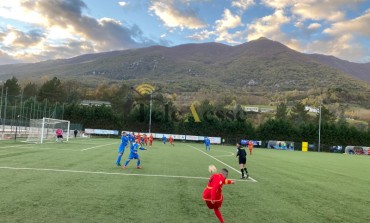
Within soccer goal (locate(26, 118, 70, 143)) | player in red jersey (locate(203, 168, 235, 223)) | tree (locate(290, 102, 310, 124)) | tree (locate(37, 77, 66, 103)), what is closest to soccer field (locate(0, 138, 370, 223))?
player in red jersey (locate(203, 168, 235, 223))

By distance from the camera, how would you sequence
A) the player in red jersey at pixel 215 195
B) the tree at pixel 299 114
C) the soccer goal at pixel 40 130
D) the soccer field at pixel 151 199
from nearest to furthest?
the player in red jersey at pixel 215 195 → the soccer field at pixel 151 199 → the soccer goal at pixel 40 130 → the tree at pixel 299 114

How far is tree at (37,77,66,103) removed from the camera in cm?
11212

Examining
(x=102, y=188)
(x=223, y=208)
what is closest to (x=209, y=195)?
(x=223, y=208)

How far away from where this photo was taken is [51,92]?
114m

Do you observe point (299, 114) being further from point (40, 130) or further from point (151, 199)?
point (151, 199)

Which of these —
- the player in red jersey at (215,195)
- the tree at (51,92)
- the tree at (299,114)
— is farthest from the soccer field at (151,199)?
the tree at (51,92)

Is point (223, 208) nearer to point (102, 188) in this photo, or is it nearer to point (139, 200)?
point (139, 200)

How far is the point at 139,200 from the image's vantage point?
9.96 metres

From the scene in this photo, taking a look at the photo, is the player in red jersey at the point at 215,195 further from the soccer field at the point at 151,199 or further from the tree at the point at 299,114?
the tree at the point at 299,114

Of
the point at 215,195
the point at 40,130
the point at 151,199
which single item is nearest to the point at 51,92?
the point at 40,130

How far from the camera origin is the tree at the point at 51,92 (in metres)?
112

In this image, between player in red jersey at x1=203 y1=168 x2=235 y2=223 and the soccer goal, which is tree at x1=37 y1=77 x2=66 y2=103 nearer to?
the soccer goal

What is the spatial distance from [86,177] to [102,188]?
2.49 m

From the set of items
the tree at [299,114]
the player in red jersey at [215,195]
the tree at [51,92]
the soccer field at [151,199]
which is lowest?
the soccer field at [151,199]
